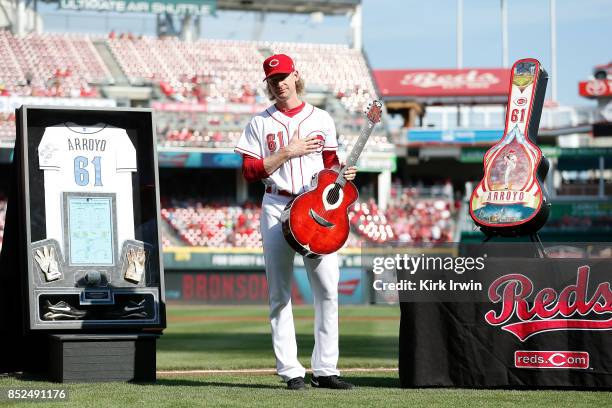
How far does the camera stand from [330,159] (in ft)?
23.0

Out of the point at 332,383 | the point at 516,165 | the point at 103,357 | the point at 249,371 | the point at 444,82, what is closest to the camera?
the point at 332,383

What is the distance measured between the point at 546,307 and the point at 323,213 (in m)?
1.50

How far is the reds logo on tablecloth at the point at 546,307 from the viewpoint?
21.9ft

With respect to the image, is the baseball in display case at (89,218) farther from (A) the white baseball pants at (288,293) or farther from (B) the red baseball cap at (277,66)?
(B) the red baseball cap at (277,66)

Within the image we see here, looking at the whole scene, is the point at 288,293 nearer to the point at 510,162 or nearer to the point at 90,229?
the point at 90,229

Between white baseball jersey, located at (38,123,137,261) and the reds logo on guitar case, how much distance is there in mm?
3243

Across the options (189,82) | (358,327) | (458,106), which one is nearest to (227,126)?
(189,82)

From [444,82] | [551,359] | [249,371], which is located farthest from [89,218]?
[444,82]

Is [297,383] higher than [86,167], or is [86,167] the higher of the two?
[86,167]

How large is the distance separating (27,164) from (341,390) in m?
2.74

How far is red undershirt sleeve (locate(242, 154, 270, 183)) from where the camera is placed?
6.73 metres

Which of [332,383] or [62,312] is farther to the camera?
[62,312]

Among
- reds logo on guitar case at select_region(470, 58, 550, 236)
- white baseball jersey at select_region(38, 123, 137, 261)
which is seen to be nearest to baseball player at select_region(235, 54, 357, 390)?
white baseball jersey at select_region(38, 123, 137, 261)

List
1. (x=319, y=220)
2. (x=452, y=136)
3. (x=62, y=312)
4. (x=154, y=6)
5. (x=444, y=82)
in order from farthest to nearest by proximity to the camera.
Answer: (x=444, y=82) < (x=452, y=136) < (x=154, y=6) < (x=62, y=312) < (x=319, y=220)
